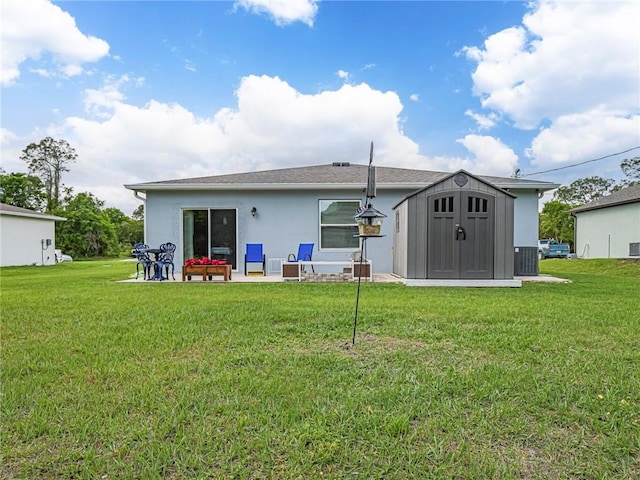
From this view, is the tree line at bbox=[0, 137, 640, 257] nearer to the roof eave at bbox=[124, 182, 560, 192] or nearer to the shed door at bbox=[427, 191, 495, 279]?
the roof eave at bbox=[124, 182, 560, 192]

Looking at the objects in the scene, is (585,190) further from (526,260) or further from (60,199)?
(60,199)

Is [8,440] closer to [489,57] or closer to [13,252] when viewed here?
[489,57]

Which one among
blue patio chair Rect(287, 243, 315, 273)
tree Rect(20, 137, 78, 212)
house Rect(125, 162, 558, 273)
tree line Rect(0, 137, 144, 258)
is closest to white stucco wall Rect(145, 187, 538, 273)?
house Rect(125, 162, 558, 273)

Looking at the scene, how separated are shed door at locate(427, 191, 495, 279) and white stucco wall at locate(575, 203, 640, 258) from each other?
14.6 metres

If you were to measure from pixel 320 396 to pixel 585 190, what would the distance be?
138ft

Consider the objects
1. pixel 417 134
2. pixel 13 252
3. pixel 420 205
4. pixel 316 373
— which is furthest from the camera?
pixel 13 252

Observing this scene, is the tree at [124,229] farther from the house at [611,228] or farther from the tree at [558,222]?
the tree at [558,222]

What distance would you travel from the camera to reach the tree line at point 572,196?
31.3 m

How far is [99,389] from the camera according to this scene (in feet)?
7.88

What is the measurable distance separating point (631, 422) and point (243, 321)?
3380 mm

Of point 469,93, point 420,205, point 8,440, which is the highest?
point 469,93

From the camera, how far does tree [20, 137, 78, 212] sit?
30.7 meters

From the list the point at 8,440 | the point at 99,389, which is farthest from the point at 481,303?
the point at 8,440

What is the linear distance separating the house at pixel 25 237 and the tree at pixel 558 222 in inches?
1398
